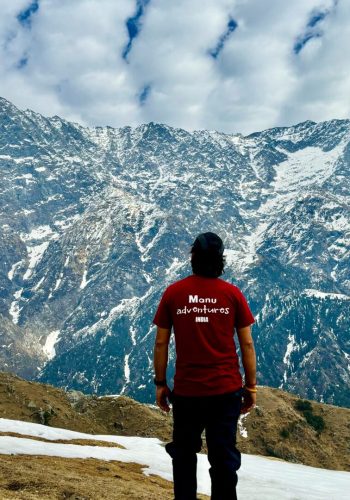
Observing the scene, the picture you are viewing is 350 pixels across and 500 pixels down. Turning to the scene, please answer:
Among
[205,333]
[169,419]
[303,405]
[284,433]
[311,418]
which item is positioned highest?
[205,333]

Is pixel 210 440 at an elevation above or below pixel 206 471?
above

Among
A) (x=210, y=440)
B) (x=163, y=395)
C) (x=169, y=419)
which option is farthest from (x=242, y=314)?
(x=169, y=419)

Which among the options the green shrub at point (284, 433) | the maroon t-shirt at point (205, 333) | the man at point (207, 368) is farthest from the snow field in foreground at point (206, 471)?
the green shrub at point (284, 433)

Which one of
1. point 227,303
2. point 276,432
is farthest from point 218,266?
point 276,432

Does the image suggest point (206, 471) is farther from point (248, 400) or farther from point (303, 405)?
point (303, 405)

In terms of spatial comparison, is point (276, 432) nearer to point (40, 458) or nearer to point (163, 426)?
point (163, 426)

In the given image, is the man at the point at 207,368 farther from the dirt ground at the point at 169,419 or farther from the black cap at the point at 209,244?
the dirt ground at the point at 169,419

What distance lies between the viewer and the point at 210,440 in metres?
9.30

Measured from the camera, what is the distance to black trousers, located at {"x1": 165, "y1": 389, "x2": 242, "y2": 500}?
29.9 ft

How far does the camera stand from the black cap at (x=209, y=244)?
971 centimetres

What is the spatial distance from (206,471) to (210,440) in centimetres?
1349

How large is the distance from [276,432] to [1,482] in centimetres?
9828

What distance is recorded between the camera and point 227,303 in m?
9.40

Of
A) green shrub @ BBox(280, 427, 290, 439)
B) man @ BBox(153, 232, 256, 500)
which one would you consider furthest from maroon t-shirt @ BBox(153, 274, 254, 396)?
green shrub @ BBox(280, 427, 290, 439)
